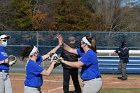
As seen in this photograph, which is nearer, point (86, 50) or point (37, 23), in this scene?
point (86, 50)

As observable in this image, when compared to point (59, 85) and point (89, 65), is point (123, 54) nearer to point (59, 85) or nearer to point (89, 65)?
point (59, 85)

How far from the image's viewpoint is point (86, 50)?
8.69 meters

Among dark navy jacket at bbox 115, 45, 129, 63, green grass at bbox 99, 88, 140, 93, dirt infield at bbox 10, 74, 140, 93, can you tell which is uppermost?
dark navy jacket at bbox 115, 45, 129, 63

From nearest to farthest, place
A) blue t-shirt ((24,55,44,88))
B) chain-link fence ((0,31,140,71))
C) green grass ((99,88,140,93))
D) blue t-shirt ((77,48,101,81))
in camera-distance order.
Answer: blue t-shirt ((24,55,44,88)), blue t-shirt ((77,48,101,81)), green grass ((99,88,140,93)), chain-link fence ((0,31,140,71))

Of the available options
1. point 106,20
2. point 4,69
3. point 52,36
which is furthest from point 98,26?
point 4,69

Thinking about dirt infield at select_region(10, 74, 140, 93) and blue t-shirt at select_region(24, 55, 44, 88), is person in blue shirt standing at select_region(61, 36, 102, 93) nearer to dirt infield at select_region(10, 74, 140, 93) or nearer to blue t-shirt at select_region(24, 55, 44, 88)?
blue t-shirt at select_region(24, 55, 44, 88)

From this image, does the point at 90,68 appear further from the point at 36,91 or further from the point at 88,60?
the point at 36,91

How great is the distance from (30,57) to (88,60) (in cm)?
111

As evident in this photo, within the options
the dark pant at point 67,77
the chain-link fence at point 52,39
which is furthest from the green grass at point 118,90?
the chain-link fence at point 52,39

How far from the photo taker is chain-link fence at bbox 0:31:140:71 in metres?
25.8

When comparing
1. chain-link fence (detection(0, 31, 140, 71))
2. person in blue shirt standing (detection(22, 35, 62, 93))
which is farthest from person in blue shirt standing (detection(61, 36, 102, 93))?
chain-link fence (detection(0, 31, 140, 71))

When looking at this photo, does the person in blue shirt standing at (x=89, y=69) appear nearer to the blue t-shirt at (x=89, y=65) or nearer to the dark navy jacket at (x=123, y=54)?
the blue t-shirt at (x=89, y=65)

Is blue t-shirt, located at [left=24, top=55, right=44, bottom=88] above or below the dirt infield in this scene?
above

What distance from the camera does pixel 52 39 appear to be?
26422 mm
